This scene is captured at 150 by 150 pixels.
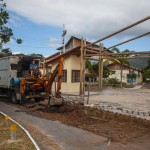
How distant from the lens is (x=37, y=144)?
994 cm

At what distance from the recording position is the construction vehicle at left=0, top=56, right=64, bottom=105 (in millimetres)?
20544

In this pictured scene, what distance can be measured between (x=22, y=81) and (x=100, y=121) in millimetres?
8059

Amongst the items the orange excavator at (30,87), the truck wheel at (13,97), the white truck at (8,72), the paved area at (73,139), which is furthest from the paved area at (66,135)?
the white truck at (8,72)

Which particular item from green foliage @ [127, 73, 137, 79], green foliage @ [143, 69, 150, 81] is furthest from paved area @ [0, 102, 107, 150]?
green foliage @ [143, 69, 150, 81]

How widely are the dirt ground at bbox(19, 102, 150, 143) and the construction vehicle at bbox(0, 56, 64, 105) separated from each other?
4.36ft

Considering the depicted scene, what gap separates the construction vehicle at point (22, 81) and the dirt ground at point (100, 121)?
1330mm

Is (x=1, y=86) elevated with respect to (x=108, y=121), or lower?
elevated

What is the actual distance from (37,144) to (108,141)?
2.35 metres

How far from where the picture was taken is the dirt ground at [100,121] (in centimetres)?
1182

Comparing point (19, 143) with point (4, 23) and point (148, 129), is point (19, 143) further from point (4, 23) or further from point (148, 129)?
point (4, 23)

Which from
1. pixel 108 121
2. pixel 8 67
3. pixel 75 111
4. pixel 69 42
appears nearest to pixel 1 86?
pixel 8 67

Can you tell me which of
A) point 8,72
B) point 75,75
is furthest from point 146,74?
point 8,72

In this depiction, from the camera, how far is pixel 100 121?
1420 cm

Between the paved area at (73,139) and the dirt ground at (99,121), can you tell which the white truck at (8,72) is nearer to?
the dirt ground at (99,121)
